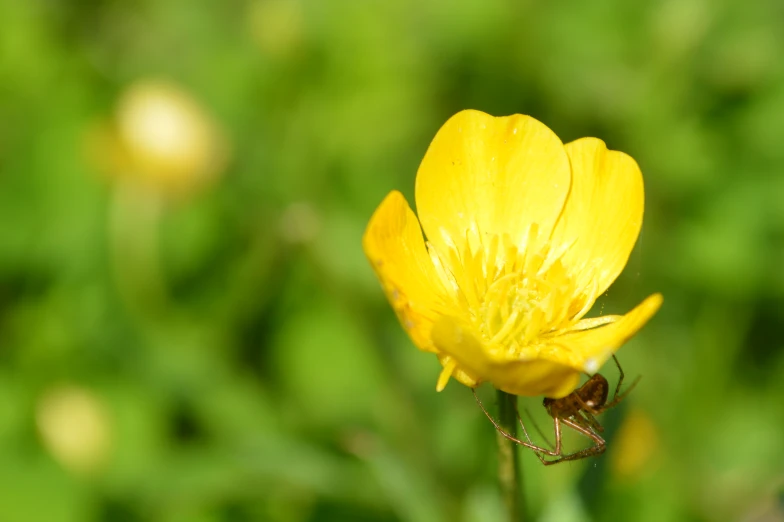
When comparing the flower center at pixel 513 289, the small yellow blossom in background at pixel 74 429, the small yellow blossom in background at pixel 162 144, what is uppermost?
the flower center at pixel 513 289

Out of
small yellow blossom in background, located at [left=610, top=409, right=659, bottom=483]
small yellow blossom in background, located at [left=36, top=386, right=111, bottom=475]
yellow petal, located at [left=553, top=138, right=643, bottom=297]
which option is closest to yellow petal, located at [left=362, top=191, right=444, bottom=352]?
yellow petal, located at [left=553, top=138, right=643, bottom=297]

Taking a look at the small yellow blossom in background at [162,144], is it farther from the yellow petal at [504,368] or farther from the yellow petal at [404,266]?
the yellow petal at [504,368]

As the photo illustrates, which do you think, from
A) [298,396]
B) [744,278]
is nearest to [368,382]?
[298,396]

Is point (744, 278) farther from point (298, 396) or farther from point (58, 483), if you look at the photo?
point (58, 483)

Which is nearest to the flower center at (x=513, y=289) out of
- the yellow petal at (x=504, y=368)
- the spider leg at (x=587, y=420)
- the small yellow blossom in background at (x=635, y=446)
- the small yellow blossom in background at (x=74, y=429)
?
the spider leg at (x=587, y=420)

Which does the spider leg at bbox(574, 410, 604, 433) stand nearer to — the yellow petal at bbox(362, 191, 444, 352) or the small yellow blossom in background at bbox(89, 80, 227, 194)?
the yellow petal at bbox(362, 191, 444, 352)
